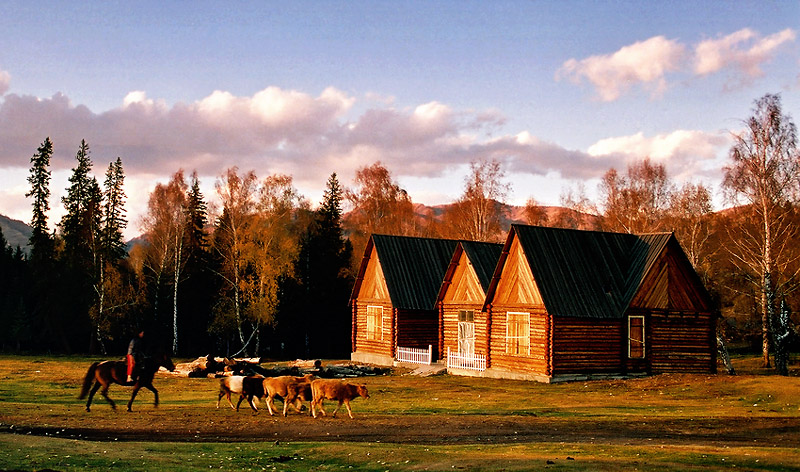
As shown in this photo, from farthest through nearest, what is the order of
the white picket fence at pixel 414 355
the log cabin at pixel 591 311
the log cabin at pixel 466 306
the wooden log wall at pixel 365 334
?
the wooden log wall at pixel 365 334
the white picket fence at pixel 414 355
the log cabin at pixel 466 306
the log cabin at pixel 591 311

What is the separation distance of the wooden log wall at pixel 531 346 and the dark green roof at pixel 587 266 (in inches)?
59.5

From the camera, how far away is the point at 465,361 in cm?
4225

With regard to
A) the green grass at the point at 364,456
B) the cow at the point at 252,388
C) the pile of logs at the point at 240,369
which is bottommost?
the pile of logs at the point at 240,369

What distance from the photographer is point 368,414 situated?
2466cm

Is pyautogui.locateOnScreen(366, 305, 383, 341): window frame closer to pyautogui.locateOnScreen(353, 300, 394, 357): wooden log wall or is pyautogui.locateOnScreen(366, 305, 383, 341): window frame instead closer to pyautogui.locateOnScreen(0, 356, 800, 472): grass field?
pyautogui.locateOnScreen(353, 300, 394, 357): wooden log wall

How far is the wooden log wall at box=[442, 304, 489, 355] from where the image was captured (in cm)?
→ 4338

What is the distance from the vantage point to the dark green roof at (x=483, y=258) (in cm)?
4375

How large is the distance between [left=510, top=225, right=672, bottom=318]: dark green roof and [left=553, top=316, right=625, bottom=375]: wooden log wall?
2.03 ft

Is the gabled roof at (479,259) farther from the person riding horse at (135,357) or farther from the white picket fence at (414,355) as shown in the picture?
the person riding horse at (135,357)

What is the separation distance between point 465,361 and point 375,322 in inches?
461

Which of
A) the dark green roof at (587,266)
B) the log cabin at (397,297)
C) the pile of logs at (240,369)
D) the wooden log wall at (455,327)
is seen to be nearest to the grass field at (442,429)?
the pile of logs at (240,369)

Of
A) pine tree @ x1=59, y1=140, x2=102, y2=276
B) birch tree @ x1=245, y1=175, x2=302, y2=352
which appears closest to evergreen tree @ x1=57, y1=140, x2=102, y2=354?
pine tree @ x1=59, y1=140, x2=102, y2=276

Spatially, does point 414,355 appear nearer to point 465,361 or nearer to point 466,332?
point 466,332

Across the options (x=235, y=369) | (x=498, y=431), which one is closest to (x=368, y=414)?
(x=498, y=431)
